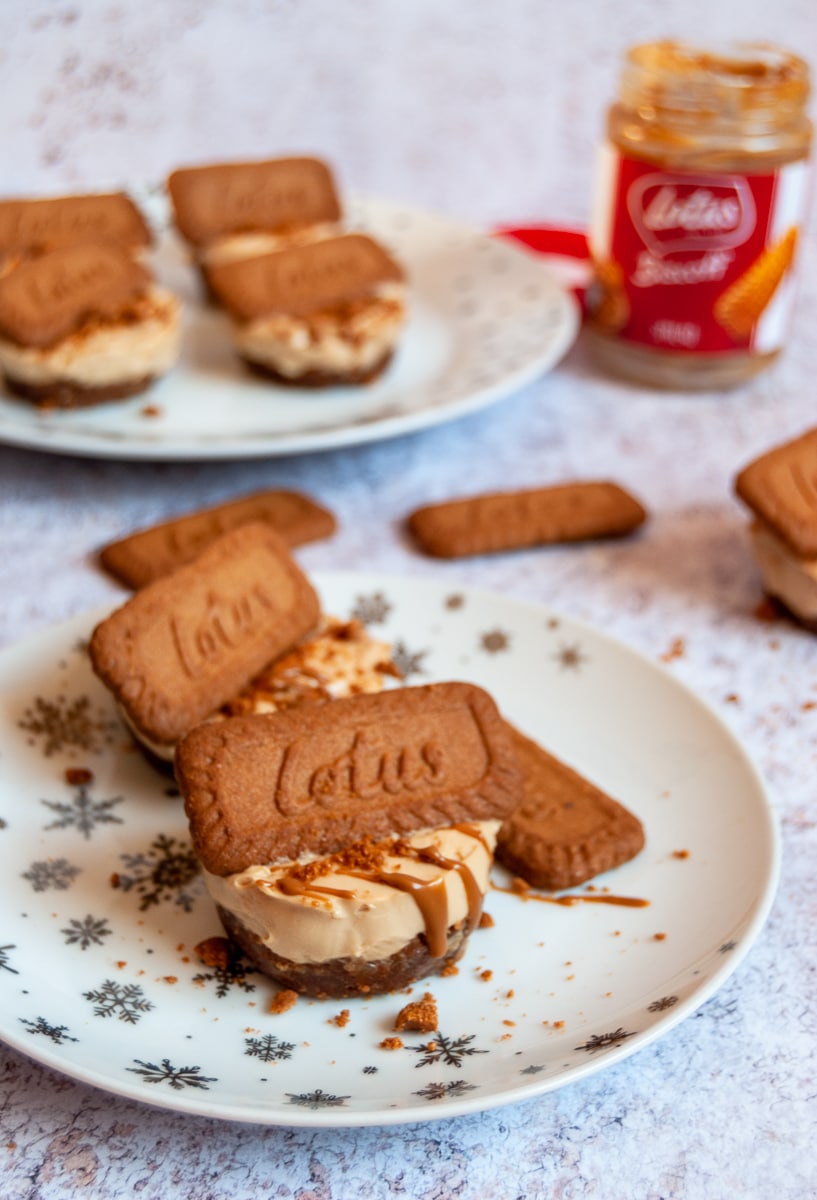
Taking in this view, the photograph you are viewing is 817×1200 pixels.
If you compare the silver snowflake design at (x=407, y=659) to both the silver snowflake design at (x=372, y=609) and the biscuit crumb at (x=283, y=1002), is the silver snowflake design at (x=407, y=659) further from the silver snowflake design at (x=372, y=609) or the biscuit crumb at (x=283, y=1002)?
the biscuit crumb at (x=283, y=1002)

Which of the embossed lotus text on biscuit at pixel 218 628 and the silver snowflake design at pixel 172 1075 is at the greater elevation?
the embossed lotus text on biscuit at pixel 218 628

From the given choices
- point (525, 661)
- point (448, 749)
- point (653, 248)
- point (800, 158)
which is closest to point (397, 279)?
point (653, 248)

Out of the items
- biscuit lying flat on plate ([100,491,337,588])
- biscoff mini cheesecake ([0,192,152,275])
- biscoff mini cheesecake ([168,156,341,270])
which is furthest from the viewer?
biscoff mini cheesecake ([168,156,341,270])

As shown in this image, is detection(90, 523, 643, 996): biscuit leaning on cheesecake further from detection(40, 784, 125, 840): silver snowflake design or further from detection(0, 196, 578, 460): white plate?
detection(0, 196, 578, 460): white plate

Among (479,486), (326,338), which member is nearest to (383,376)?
(326,338)

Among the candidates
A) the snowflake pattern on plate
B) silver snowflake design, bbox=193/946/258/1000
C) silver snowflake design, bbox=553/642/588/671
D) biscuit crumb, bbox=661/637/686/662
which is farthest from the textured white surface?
the snowflake pattern on plate

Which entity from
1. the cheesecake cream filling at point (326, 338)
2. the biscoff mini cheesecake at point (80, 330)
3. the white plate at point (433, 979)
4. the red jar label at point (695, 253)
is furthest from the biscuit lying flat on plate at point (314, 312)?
the white plate at point (433, 979)

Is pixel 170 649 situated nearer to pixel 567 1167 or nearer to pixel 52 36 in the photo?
pixel 567 1167
